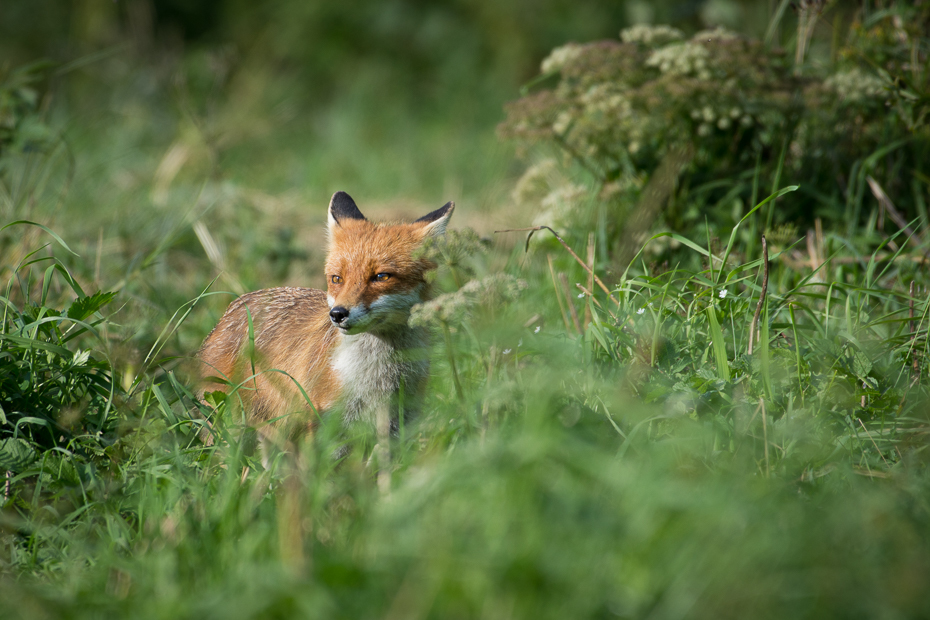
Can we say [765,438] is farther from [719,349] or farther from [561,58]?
[561,58]

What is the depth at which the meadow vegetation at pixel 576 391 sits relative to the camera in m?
2.04

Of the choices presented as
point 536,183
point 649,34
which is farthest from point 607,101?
point 536,183

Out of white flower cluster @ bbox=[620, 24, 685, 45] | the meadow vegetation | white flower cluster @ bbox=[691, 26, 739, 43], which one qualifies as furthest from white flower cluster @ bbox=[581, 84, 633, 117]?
white flower cluster @ bbox=[691, 26, 739, 43]

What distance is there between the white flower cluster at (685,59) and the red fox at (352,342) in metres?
2.02

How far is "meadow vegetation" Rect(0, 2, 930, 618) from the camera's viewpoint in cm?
204

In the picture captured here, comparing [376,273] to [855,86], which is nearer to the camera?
[376,273]

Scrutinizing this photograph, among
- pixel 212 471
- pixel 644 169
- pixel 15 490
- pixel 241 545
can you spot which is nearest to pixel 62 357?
pixel 15 490

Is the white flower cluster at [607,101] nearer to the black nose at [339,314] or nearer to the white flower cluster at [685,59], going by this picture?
the white flower cluster at [685,59]

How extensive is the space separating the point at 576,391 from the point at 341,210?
1.98m

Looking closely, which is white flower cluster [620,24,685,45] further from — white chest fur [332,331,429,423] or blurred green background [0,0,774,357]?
white chest fur [332,331,429,423]

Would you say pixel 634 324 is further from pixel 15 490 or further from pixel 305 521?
pixel 15 490

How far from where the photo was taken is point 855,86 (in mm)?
5102

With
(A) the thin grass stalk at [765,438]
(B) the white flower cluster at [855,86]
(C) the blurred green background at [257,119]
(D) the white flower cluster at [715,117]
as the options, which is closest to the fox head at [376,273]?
(C) the blurred green background at [257,119]

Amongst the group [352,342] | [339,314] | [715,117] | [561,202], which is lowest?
[352,342]
